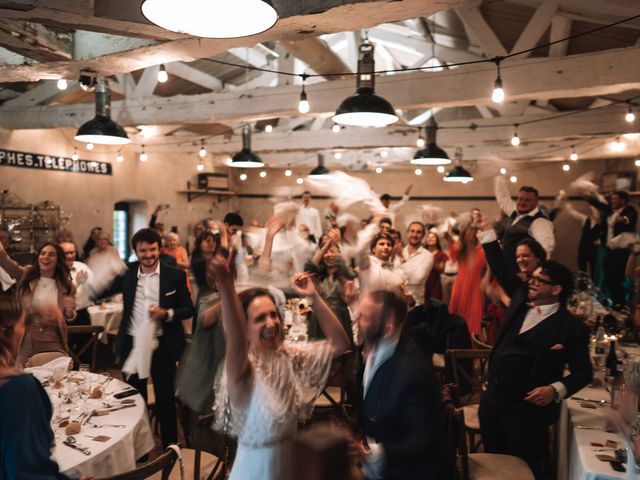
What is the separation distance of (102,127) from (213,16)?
3277 millimetres

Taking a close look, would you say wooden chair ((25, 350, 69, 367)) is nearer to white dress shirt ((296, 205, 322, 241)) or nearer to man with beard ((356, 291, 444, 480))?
white dress shirt ((296, 205, 322, 241))

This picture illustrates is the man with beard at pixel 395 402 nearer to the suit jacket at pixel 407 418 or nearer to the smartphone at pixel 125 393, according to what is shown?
the suit jacket at pixel 407 418

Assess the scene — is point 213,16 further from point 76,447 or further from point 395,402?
point 76,447

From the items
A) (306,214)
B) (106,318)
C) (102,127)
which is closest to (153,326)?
(306,214)

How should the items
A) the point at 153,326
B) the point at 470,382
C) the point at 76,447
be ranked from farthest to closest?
the point at 470,382 → the point at 153,326 → the point at 76,447

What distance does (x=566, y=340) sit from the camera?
2.93 meters

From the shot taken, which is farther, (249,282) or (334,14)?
(334,14)

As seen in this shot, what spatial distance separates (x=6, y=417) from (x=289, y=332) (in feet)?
10.7

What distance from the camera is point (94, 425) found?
2.77 m

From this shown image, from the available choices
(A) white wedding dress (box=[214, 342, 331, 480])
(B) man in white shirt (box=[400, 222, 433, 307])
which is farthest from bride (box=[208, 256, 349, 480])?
(B) man in white shirt (box=[400, 222, 433, 307])

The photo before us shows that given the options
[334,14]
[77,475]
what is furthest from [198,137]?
[77,475]

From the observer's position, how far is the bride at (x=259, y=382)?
6.13ft

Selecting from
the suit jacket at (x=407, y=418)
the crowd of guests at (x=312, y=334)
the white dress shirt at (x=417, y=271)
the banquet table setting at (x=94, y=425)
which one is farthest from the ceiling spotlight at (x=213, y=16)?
the white dress shirt at (x=417, y=271)

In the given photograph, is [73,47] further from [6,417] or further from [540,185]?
[540,185]
